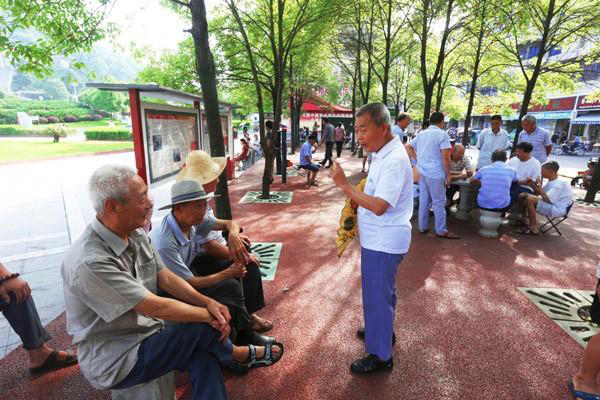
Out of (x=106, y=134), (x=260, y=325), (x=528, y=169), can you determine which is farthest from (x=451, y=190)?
(x=106, y=134)

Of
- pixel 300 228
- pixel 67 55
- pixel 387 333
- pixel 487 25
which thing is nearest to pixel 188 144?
pixel 67 55

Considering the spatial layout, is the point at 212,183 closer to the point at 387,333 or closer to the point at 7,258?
the point at 387,333

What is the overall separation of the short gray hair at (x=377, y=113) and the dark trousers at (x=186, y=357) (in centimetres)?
167

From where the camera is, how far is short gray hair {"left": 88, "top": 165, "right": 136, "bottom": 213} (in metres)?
1.60

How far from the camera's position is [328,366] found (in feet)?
8.57

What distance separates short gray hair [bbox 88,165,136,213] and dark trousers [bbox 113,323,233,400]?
0.77 metres

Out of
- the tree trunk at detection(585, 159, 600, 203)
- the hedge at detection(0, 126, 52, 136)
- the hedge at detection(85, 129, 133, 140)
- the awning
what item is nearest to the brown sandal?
the tree trunk at detection(585, 159, 600, 203)

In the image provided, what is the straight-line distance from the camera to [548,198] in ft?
18.0

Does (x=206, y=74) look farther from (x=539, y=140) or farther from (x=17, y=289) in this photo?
(x=539, y=140)

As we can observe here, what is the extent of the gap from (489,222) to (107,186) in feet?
19.1

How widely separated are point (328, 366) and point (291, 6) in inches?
447

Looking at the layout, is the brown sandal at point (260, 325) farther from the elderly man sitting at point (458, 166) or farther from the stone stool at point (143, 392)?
the elderly man sitting at point (458, 166)

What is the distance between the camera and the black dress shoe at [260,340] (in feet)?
9.07

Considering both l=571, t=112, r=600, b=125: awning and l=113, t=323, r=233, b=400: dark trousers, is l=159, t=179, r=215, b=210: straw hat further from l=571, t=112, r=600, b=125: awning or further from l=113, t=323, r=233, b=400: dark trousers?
l=571, t=112, r=600, b=125: awning
